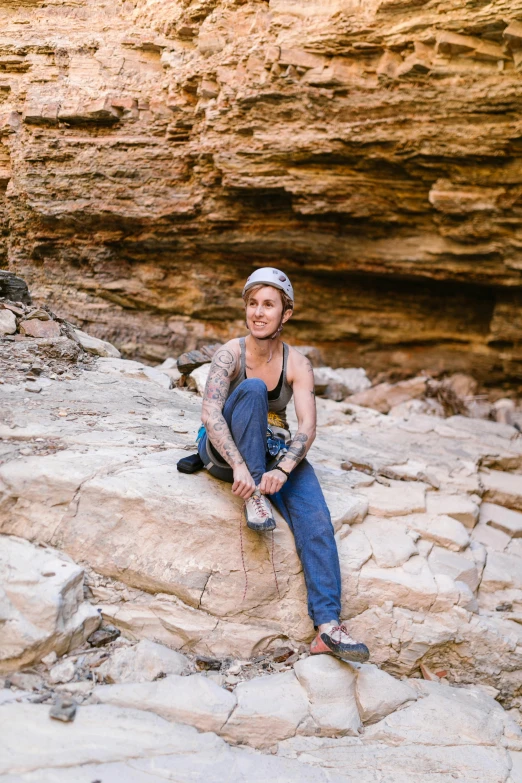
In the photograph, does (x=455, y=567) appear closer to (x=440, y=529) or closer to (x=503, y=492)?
(x=440, y=529)

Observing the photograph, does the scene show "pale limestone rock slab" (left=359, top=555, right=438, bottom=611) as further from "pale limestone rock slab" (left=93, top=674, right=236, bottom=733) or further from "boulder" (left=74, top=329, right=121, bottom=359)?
→ "boulder" (left=74, top=329, right=121, bottom=359)

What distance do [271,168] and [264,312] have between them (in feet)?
16.5

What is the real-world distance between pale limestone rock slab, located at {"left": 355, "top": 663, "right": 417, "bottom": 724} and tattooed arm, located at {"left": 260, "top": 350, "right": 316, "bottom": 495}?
92cm

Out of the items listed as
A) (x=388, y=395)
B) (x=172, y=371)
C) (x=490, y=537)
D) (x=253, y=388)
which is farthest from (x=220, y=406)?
(x=388, y=395)

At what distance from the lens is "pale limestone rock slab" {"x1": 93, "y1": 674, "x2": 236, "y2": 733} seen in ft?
7.01

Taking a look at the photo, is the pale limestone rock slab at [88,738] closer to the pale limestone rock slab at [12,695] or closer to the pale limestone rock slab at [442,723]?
the pale limestone rock slab at [12,695]

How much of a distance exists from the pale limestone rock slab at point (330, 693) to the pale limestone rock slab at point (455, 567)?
101cm

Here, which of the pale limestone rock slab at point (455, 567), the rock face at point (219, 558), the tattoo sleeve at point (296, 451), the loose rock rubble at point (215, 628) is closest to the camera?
the loose rock rubble at point (215, 628)

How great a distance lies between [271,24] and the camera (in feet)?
22.9

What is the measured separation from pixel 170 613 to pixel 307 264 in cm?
677

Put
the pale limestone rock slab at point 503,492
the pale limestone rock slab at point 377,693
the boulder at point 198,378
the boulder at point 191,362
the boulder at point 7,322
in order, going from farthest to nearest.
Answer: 1. the boulder at point 191,362
2. the boulder at point 198,378
3. the boulder at point 7,322
4. the pale limestone rock slab at point 503,492
5. the pale limestone rock slab at point 377,693

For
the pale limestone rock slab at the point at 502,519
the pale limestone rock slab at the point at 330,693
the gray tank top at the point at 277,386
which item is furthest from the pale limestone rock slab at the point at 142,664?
the pale limestone rock slab at the point at 502,519

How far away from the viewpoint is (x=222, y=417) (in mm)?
2812

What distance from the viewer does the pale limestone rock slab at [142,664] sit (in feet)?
7.47
